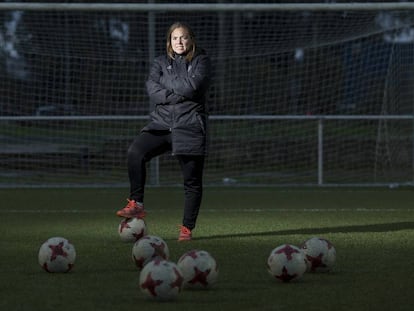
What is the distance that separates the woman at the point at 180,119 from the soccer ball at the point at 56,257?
6.65 ft

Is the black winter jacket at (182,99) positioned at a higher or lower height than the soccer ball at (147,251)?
higher

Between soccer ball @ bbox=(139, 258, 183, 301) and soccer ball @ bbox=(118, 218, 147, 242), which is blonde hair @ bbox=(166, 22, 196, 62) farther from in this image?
soccer ball @ bbox=(139, 258, 183, 301)

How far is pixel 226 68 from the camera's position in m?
22.3

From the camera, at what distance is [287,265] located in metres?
6.75

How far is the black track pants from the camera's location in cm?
939

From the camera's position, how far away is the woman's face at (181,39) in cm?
920

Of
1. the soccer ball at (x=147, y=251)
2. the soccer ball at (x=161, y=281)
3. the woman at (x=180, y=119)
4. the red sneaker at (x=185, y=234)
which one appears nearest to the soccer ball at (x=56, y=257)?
the soccer ball at (x=147, y=251)

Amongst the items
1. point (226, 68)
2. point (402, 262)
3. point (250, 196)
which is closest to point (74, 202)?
point (250, 196)

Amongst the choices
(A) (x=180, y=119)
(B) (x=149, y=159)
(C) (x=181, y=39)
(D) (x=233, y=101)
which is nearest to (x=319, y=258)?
(A) (x=180, y=119)

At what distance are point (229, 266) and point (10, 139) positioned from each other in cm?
1127

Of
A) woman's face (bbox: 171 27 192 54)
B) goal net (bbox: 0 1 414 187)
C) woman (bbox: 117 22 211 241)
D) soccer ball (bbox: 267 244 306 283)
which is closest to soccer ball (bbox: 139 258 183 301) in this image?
soccer ball (bbox: 267 244 306 283)

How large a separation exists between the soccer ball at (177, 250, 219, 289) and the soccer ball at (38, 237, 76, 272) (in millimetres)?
1025

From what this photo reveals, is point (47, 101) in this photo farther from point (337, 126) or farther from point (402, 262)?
point (402, 262)

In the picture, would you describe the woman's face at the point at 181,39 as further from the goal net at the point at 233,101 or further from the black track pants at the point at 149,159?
the goal net at the point at 233,101
